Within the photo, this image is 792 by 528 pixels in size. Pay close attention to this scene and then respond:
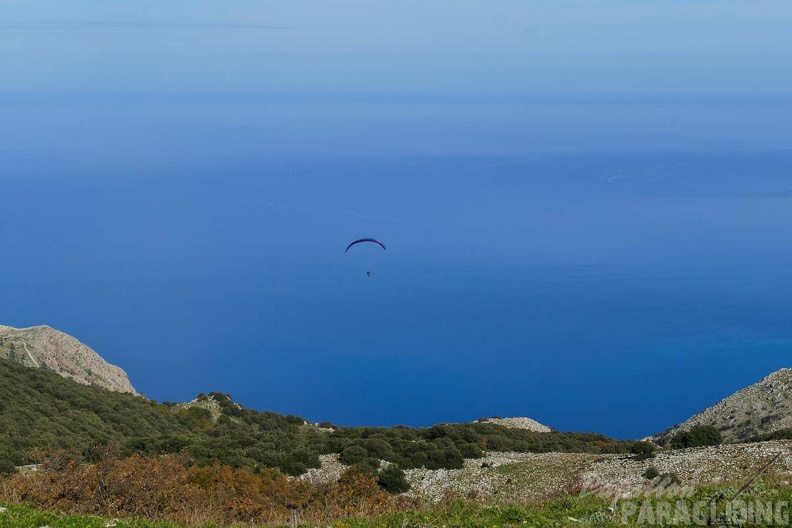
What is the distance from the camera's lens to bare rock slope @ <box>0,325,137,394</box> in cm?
5058

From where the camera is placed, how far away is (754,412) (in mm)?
35500

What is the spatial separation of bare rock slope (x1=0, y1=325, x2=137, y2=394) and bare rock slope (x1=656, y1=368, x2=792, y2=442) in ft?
115

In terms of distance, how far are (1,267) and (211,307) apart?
208ft

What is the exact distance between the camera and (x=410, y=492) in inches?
902

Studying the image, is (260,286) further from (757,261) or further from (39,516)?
(39,516)

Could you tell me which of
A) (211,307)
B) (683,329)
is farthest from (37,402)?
(211,307)

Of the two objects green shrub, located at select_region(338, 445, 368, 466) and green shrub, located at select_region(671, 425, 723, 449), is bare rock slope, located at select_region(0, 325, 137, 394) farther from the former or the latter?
green shrub, located at select_region(671, 425, 723, 449)

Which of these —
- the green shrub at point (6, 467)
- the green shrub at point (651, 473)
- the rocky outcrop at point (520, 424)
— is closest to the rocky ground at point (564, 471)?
the green shrub at point (651, 473)

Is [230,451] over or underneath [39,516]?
over

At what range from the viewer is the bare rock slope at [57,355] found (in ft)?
166

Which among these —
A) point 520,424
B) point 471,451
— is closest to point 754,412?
point 520,424

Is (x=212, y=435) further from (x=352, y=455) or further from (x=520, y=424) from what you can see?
(x=352, y=455)

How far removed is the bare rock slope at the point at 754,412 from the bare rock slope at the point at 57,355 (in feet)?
115

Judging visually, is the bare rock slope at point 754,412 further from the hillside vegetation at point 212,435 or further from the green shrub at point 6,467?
the green shrub at point 6,467
